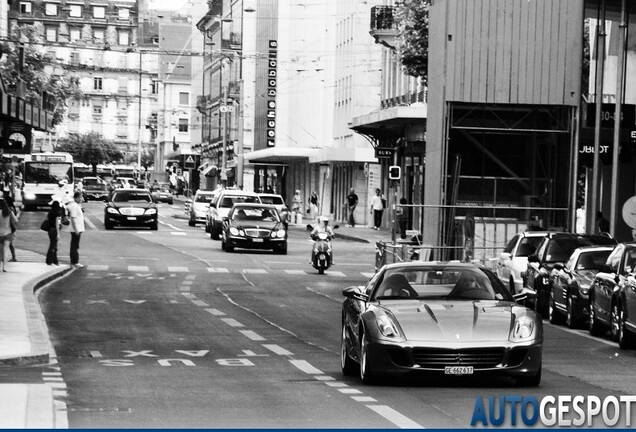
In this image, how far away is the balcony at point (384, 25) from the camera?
67.8 meters

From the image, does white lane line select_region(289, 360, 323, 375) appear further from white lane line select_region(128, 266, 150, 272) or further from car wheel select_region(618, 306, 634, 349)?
white lane line select_region(128, 266, 150, 272)

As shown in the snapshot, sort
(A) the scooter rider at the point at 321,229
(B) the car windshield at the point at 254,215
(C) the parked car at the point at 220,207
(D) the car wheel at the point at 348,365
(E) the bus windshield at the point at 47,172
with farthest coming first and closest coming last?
(E) the bus windshield at the point at 47,172 < (C) the parked car at the point at 220,207 < (B) the car windshield at the point at 254,215 < (A) the scooter rider at the point at 321,229 < (D) the car wheel at the point at 348,365

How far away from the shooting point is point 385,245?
3909cm

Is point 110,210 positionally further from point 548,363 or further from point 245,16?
point 245,16

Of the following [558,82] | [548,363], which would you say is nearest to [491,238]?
[558,82]

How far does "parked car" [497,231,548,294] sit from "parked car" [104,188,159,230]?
33.3 metres

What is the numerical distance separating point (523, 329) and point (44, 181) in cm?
7343

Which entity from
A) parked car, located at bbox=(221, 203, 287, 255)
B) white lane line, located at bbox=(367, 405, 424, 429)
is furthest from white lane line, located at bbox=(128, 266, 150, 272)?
white lane line, located at bbox=(367, 405, 424, 429)

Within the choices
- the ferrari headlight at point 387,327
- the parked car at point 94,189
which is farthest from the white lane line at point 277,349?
the parked car at point 94,189

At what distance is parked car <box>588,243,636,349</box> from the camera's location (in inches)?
848

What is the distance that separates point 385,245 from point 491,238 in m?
2.89

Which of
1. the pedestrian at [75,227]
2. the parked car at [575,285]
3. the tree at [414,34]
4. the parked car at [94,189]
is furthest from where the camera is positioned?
the parked car at [94,189]

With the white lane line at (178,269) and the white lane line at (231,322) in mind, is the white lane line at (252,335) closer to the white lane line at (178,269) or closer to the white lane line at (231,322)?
the white lane line at (231,322)

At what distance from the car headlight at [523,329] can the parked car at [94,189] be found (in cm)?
10335
